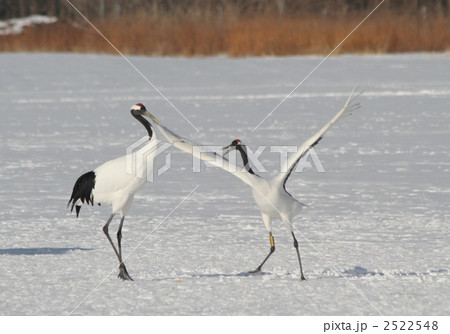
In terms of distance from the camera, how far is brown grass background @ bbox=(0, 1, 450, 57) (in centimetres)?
2438

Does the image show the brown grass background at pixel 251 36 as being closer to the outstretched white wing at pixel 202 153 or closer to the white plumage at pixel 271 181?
the white plumage at pixel 271 181

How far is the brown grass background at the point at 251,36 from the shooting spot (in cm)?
2438

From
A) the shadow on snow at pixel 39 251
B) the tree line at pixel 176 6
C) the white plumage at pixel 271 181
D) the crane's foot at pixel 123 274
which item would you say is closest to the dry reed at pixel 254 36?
the tree line at pixel 176 6

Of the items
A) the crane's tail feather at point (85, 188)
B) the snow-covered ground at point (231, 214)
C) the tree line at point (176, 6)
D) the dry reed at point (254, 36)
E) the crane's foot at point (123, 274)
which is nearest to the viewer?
the snow-covered ground at point (231, 214)

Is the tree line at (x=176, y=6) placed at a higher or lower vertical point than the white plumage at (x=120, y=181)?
lower

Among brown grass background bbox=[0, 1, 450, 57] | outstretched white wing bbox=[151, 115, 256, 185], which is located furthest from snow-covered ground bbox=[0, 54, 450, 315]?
brown grass background bbox=[0, 1, 450, 57]

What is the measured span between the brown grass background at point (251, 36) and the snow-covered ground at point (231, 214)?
5857 mm

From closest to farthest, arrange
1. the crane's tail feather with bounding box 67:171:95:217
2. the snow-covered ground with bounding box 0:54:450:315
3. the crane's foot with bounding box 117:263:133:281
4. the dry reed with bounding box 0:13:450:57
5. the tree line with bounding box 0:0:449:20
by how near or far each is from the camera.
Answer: the snow-covered ground with bounding box 0:54:450:315, the crane's foot with bounding box 117:263:133:281, the crane's tail feather with bounding box 67:171:95:217, the dry reed with bounding box 0:13:450:57, the tree line with bounding box 0:0:449:20

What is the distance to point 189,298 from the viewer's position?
577cm

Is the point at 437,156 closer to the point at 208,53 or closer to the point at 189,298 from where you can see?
the point at 189,298

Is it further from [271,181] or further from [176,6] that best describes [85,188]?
[176,6]

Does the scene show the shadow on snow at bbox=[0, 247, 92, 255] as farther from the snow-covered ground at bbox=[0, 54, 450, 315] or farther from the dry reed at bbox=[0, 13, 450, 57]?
the dry reed at bbox=[0, 13, 450, 57]

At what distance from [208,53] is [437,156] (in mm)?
14211

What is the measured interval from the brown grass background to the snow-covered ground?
5.86 metres
